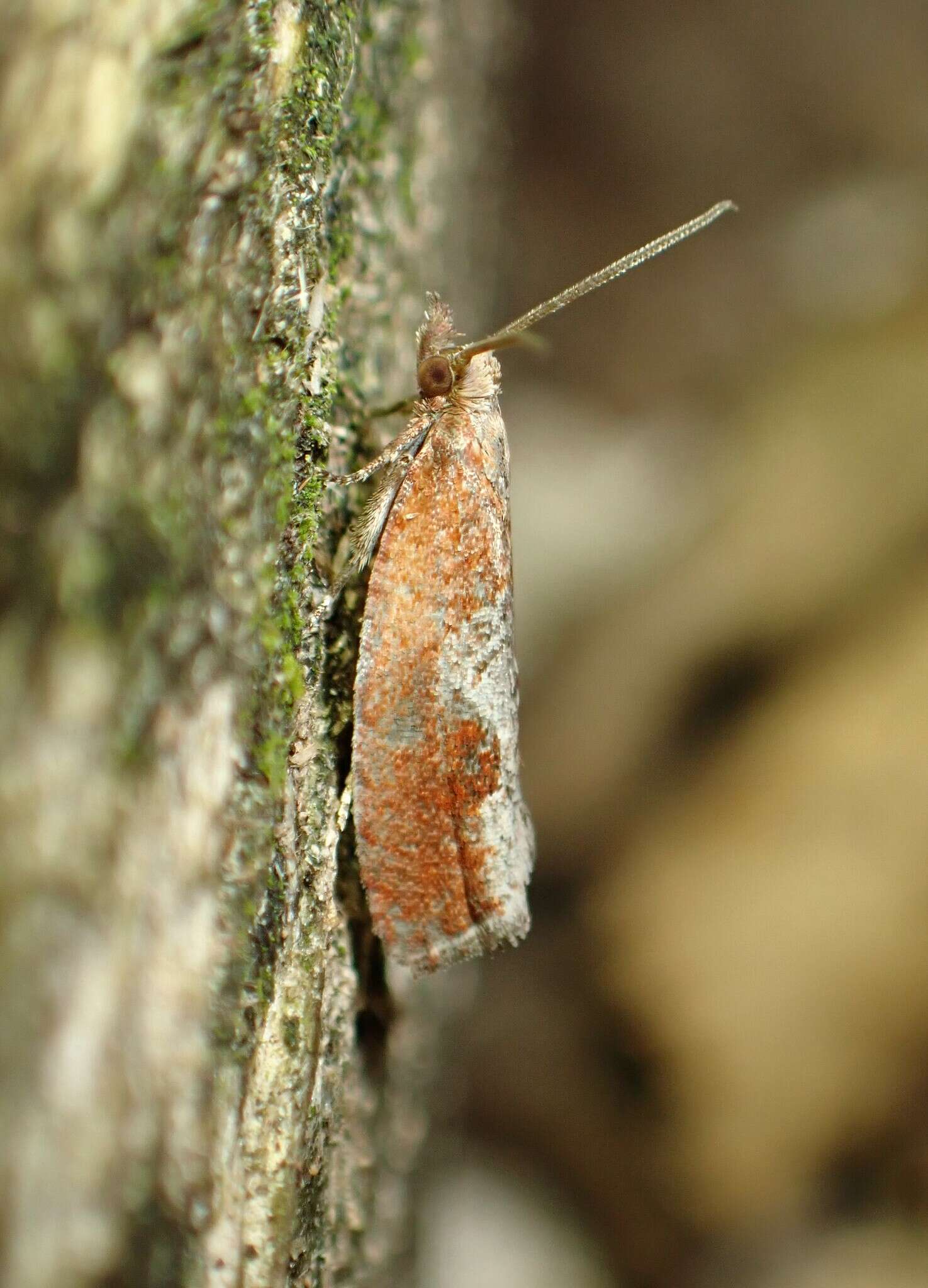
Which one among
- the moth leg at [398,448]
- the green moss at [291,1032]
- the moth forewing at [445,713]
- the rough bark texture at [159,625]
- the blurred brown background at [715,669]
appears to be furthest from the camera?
the blurred brown background at [715,669]

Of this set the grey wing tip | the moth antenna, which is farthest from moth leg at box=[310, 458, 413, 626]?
the grey wing tip

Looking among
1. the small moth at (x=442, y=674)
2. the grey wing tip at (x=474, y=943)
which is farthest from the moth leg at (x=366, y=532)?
the grey wing tip at (x=474, y=943)

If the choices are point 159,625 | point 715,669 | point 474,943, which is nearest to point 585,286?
point 159,625

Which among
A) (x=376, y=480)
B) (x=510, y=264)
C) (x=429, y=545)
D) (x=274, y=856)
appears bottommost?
(x=274, y=856)

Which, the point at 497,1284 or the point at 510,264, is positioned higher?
the point at 510,264

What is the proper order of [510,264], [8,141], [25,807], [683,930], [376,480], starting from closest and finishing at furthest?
[25,807] < [8,141] < [376,480] < [683,930] < [510,264]

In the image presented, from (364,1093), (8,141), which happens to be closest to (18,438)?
(8,141)

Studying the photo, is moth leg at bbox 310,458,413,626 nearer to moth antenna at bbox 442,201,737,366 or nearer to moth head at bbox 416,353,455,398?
moth head at bbox 416,353,455,398

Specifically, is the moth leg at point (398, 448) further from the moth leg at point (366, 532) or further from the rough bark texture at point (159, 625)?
the rough bark texture at point (159, 625)

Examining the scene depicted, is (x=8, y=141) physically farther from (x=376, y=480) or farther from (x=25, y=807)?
(x=25, y=807)
